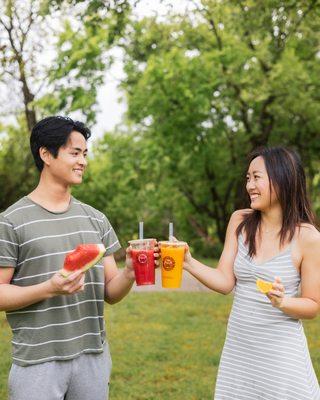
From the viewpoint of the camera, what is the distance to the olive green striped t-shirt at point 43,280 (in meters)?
2.73

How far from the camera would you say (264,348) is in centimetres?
304

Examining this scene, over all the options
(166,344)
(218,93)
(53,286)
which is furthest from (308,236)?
(218,93)

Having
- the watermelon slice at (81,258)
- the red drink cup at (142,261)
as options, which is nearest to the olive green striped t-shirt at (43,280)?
the watermelon slice at (81,258)

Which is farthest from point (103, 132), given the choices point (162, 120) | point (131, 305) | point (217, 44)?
point (131, 305)

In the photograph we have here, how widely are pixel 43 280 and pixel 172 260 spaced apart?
708 mm

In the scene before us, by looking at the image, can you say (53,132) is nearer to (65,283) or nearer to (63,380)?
(65,283)

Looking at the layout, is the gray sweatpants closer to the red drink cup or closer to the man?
the man

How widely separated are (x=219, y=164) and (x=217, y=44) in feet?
10.4

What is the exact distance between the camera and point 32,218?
278 centimetres

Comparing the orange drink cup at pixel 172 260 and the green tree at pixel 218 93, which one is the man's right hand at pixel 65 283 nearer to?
the orange drink cup at pixel 172 260

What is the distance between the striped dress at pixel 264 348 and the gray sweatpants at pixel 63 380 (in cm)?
66

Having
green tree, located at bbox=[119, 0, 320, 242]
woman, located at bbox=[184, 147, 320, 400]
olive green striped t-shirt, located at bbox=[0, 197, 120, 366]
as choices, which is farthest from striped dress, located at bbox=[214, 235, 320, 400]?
green tree, located at bbox=[119, 0, 320, 242]

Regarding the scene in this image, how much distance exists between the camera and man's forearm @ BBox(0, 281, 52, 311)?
2.61 metres

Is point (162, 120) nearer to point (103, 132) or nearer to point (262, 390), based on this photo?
point (103, 132)
